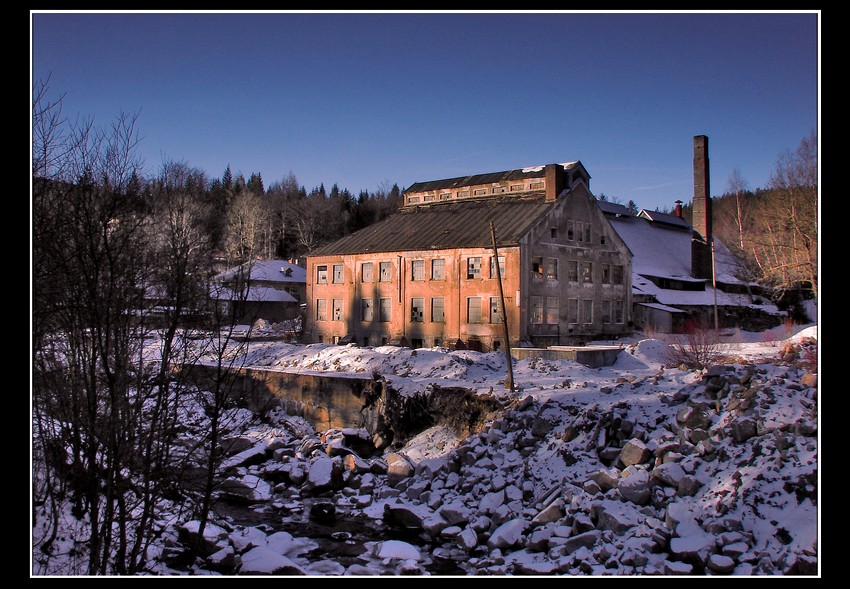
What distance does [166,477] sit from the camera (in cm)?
1028

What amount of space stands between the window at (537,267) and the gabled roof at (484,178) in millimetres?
12532

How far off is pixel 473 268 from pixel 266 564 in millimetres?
23895

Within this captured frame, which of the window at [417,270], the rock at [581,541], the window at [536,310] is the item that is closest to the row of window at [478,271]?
the window at [417,270]

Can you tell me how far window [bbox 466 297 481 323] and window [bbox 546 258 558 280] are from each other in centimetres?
424

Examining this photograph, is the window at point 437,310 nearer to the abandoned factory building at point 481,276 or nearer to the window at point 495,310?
the abandoned factory building at point 481,276

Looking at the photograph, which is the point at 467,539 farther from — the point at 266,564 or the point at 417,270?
the point at 417,270

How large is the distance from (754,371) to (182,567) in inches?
571

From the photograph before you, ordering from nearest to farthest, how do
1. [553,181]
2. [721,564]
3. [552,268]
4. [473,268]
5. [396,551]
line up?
[721,564] < [396,551] < [473,268] < [552,268] < [553,181]

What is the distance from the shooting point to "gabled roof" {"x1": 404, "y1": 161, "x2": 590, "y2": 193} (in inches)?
1779

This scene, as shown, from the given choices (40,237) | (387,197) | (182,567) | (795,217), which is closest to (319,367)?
(182,567)

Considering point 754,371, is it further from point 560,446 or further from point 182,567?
point 182,567

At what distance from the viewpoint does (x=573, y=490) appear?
46.5ft

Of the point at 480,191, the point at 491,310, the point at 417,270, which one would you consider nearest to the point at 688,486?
the point at 491,310

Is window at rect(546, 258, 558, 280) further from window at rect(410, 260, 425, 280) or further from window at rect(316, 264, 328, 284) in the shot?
window at rect(316, 264, 328, 284)
